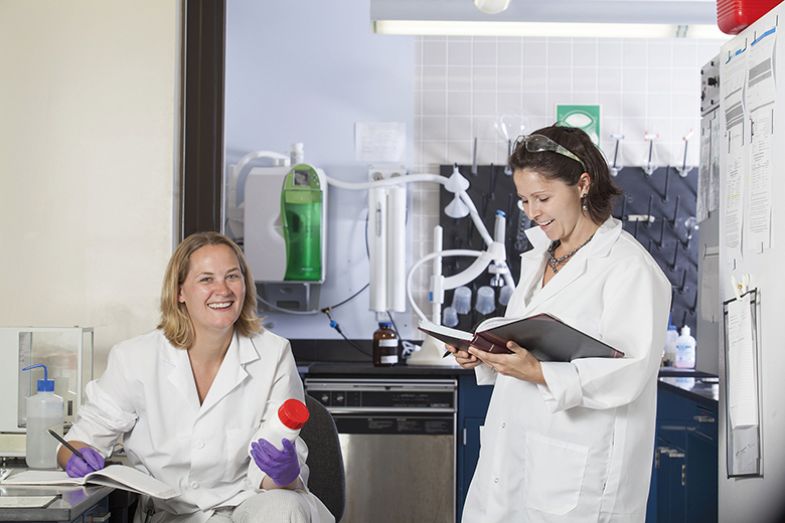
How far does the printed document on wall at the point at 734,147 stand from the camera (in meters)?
2.33

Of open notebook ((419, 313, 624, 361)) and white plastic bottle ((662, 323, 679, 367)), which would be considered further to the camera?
white plastic bottle ((662, 323, 679, 367))

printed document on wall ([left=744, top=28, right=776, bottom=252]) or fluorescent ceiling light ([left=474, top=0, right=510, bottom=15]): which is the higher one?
fluorescent ceiling light ([left=474, top=0, right=510, bottom=15])

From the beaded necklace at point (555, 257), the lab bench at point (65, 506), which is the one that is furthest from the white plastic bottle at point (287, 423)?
the beaded necklace at point (555, 257)

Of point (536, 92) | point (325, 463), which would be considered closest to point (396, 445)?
point (325, 463)

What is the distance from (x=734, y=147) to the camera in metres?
2.38

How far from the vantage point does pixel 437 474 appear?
3.89m

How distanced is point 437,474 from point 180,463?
78.1 inches

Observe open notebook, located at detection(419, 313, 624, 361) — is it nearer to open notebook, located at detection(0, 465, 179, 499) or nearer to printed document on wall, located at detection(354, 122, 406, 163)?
open notebook, located at detection(0, 465, 179, 499)

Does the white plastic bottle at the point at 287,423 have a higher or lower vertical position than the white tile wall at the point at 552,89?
lower

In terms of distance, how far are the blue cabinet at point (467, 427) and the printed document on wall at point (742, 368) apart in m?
1.65

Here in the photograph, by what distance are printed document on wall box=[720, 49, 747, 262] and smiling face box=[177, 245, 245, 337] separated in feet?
4.29

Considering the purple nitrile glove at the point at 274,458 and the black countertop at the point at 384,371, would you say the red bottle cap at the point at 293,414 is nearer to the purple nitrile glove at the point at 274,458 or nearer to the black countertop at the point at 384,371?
the purple nitrile glove at the point at 274,458

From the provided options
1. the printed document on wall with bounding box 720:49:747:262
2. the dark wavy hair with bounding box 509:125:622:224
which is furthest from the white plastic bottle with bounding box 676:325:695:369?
the dark wavy hair with bounding box 509:125:622:224

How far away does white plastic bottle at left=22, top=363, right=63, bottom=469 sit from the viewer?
209 cm
